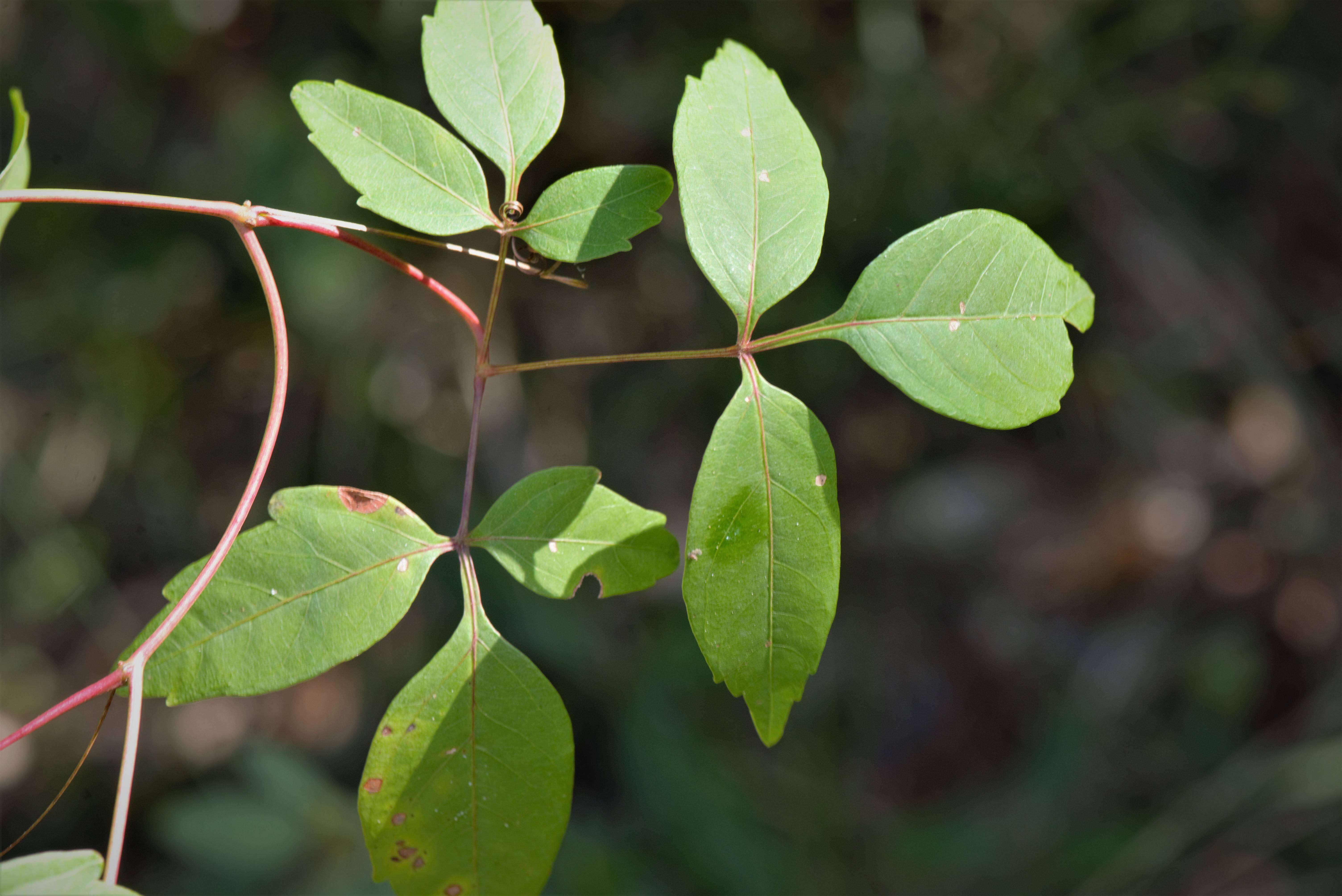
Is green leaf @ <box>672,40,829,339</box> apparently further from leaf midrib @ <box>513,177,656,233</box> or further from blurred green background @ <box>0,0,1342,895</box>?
blurred green background @ <box>0,0,1342,895</box>

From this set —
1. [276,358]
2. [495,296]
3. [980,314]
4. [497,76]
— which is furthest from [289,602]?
[980,314]

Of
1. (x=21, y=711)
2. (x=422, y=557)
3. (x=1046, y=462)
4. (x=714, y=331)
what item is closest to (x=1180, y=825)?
(x=1046, y=462)

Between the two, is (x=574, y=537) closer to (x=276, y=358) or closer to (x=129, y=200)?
(x=276, y=358)

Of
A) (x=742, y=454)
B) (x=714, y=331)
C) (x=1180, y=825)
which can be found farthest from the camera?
(x=714, y=331)

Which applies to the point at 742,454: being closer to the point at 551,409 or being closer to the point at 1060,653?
the point at 551,409

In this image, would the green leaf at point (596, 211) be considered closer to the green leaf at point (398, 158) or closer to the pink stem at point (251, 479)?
the green leaf at point (398, 158)

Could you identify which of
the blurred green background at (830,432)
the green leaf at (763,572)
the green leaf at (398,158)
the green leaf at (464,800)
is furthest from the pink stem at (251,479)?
the blurred green background at (830,432)
